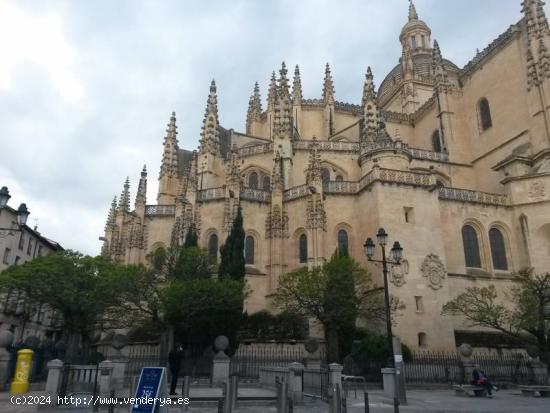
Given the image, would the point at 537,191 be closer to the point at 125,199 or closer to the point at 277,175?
the point at 277,175

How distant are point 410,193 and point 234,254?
11113mm

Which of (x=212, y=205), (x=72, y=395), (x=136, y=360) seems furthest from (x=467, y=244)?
(x=72, y=395)

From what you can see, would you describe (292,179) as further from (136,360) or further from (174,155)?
(136,360)

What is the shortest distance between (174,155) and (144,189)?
7.60m

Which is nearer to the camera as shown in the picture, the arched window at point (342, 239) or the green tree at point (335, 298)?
the green tree at point (335, 298)

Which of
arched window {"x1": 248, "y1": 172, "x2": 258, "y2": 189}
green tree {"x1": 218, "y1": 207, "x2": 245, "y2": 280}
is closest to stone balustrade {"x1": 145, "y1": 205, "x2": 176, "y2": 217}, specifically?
arched window {"x1": 248, "y1": 172, "x2": 258, "y2": 189}

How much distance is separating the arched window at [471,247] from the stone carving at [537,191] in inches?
171

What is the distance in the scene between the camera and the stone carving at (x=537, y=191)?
28.1 meters

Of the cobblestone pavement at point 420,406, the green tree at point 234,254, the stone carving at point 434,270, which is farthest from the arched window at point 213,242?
the cobblestone pavement at point 420,406

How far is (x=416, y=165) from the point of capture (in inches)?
1345

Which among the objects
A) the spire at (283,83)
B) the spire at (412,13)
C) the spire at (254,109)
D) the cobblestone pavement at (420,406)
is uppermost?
the spire at (412,13)

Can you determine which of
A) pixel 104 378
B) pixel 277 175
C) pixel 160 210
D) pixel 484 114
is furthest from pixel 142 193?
pixel 484 114

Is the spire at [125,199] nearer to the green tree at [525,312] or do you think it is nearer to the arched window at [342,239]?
the arched window at [342,239]

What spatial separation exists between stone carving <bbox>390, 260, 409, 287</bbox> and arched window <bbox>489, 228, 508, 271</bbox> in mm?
7654
